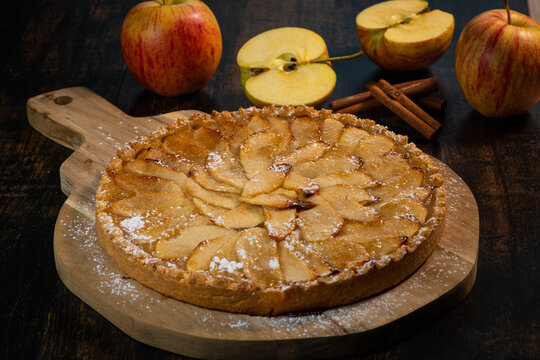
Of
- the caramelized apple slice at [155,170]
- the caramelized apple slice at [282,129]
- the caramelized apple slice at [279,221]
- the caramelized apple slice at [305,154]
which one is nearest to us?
the caramelized apple slice at [279,221]

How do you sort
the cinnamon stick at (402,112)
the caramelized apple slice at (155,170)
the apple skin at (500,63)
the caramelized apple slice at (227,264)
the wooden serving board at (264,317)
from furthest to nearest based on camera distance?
1. the cinnamon stick at (402,112)
2. the apple skin at (500,63)
3. the caramelized apple slice at (155,170)
4. the caramelized apple slice at (227,264)
5. the wooden serving board at (264,317)

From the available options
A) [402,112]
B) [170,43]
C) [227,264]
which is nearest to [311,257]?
[227,264]

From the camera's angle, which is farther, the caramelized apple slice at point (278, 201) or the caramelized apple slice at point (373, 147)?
the caramelized apple slice at point (373, 147)

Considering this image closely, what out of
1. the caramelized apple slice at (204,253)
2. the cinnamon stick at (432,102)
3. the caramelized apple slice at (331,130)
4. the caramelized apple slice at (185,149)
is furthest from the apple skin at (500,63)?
the caramelized apple slice at (204,253)

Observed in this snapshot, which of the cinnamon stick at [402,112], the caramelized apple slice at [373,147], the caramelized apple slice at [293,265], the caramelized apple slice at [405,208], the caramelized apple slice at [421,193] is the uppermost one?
the caramelized apple slice at [293,265]

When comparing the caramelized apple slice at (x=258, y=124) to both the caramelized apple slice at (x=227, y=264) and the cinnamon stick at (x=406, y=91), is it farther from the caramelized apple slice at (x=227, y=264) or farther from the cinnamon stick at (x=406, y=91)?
the caramelized apple slice at (x=227, y=264)

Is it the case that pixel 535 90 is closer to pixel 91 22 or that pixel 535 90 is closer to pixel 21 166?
pixel 21 166

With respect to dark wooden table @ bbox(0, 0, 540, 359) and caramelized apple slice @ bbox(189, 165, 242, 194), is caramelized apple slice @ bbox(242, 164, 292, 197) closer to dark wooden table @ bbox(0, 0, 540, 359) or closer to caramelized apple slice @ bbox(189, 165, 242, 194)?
caramelized apple slice @ bbox(189, 165, 242, 194)

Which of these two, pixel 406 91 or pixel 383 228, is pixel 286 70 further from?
pixel 383 228
